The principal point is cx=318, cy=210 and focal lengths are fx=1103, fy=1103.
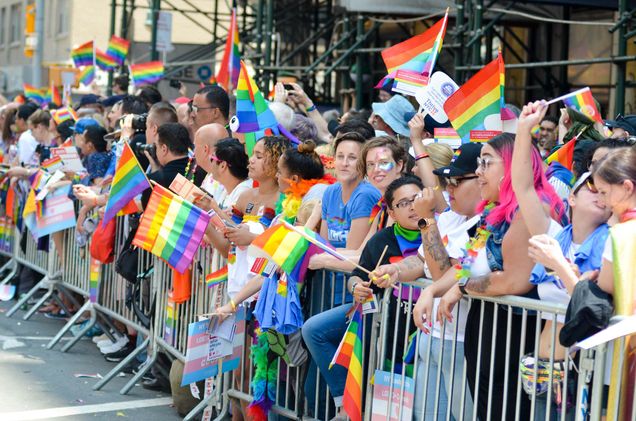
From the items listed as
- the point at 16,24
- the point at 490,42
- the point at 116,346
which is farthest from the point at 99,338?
the point at 16,24

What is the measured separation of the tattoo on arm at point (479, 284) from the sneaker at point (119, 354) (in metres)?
4.87

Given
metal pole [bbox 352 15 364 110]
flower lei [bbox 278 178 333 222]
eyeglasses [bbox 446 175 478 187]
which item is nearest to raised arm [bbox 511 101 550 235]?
eyeglasses [bbox 446 175 478 187]

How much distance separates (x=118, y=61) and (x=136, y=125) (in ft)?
27.3

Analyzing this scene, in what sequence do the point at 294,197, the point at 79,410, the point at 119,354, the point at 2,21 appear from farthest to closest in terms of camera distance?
the point at 2,21 → the point at 119,354 → the point at 79,410 → the point at 294,197

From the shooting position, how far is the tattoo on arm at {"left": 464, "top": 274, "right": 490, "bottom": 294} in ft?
15.7

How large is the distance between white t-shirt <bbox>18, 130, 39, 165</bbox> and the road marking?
5.40 meters

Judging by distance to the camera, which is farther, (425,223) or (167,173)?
(167,173)

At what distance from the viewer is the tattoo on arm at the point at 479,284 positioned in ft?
15.7

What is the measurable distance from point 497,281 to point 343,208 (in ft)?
5.79

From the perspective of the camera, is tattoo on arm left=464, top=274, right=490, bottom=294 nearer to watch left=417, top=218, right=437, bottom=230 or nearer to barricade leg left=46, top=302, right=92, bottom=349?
watch left=417, top=218, right=437, bottom=230

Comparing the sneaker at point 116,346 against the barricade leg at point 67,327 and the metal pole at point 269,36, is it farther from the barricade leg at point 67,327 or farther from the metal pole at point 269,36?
the metal pole at point 269,36

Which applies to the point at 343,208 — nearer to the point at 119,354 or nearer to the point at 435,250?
the point at 435,250

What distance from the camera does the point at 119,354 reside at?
9148mm

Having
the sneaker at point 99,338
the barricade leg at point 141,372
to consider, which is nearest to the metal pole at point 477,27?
the sneaker at point 99,338
